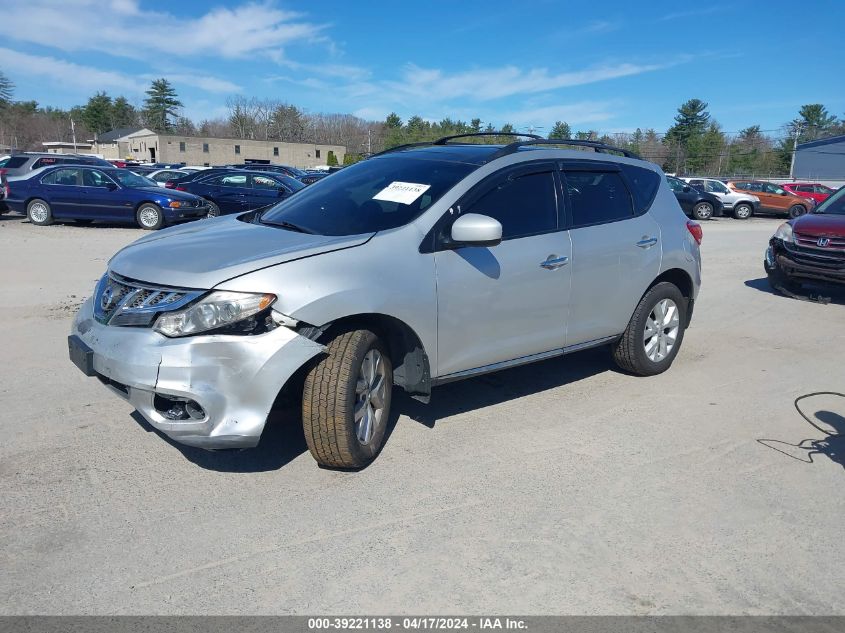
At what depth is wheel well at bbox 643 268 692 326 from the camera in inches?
226

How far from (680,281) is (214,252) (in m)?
4.15

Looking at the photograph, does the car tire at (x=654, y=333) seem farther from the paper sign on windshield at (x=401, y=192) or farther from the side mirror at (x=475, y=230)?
the paper sign on windshield at (x=401, y=192)

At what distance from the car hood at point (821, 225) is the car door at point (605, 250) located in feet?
14.9

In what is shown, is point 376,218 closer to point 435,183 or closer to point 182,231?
point 435,183

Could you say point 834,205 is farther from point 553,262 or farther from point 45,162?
point 45,162

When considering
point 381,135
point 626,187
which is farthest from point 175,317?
point 381,135

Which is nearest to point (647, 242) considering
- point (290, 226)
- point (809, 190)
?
point (290, 226)

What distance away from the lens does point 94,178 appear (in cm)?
1677

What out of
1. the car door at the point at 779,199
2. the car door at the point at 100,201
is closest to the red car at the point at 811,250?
the car door at the point at 100,201

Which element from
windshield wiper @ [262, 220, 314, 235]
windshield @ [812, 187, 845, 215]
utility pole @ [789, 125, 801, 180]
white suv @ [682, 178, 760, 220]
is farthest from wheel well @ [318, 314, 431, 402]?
utility pole @ [789, 125, 801, 180]

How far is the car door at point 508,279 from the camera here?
4082mm

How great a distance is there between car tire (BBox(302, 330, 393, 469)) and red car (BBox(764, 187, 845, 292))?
7.37 meters

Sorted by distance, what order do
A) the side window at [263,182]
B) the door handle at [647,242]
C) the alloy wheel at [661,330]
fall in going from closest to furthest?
the door handle at [647,242], the alloy wheel at [661,330], the side window at [263,182]

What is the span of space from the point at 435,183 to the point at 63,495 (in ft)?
9.15
